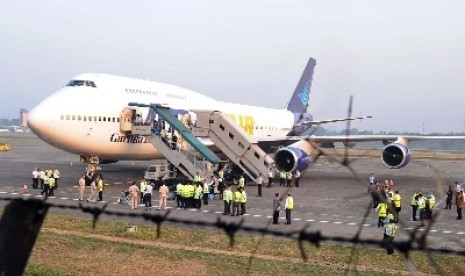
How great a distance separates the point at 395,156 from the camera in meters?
34.4

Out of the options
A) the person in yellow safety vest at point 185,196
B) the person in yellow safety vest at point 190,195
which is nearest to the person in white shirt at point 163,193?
the person in yellow safety vest at point 185,196

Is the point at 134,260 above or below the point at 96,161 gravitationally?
below

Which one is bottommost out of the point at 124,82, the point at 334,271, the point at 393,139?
the point at 334,271

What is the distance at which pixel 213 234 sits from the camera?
19031 millimetres

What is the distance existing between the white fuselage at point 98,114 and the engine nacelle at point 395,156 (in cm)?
1364

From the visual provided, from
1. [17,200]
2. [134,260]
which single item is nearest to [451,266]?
[134,260]

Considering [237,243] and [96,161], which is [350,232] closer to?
[237,243]

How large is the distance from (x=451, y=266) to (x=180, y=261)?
7.63 m

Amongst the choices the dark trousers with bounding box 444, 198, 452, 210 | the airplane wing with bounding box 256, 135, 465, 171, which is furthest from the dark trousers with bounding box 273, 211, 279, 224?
the airplane wing with bounding box 256, 135, 465, 171

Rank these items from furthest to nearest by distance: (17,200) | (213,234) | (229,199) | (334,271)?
(229,199) < (213,234) < (334,271) < (17,200)

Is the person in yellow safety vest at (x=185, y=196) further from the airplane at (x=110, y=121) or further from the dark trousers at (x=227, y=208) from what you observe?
the airplane at (x=110, y=121)

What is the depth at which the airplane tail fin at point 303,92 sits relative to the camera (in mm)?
59041

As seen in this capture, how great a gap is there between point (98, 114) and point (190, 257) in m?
17.1

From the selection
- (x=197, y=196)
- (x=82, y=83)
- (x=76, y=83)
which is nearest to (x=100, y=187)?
(x=197, y=196)
